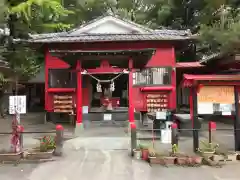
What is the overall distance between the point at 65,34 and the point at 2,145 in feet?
32.8

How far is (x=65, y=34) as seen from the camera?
808 inches

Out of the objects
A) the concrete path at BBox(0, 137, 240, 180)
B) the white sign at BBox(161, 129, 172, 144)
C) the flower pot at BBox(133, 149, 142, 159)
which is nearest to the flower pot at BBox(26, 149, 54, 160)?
the concrete path at BBox(0, 137, 240, 180)

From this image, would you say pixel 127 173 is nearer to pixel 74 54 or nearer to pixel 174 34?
pixel 74 54

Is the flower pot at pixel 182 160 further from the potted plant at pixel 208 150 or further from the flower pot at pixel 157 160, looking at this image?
the potted plant at pixel 208 150

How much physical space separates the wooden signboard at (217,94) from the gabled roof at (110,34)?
338 inches

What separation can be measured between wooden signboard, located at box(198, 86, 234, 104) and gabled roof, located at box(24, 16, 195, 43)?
28.2ft

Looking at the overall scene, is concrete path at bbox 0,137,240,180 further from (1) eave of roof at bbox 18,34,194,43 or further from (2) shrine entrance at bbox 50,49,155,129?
(1) eave of roof at bbox 18,34,194,43

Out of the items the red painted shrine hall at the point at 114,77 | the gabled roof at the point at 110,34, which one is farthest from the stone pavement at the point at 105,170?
the gabled roof at the point at 110,34

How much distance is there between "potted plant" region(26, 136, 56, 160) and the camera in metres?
10.2

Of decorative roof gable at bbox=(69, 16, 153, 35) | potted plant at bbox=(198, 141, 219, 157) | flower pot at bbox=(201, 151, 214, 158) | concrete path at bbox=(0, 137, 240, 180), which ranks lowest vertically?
concrete path at bbox=(0, 137, 240, 180)

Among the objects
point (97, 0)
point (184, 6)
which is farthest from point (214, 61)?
point (97, 0)

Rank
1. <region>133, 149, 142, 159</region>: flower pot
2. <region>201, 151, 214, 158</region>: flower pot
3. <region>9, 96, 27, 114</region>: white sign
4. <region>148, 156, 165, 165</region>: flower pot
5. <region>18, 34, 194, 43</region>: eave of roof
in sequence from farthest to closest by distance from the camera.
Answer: <region>18, 34, 194, 43</region>: eave of roof, <region>9, 96, 27, 114</region>: white sign, <region>133, 149, 142, 159</region>: flower pot, <region>201, 151, 214, 158</region>: flower pot, <region>148, 156, 165, 165</region>: flower pot

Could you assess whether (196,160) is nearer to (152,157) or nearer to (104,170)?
(152,157)

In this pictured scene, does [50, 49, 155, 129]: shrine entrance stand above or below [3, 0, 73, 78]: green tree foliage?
below
